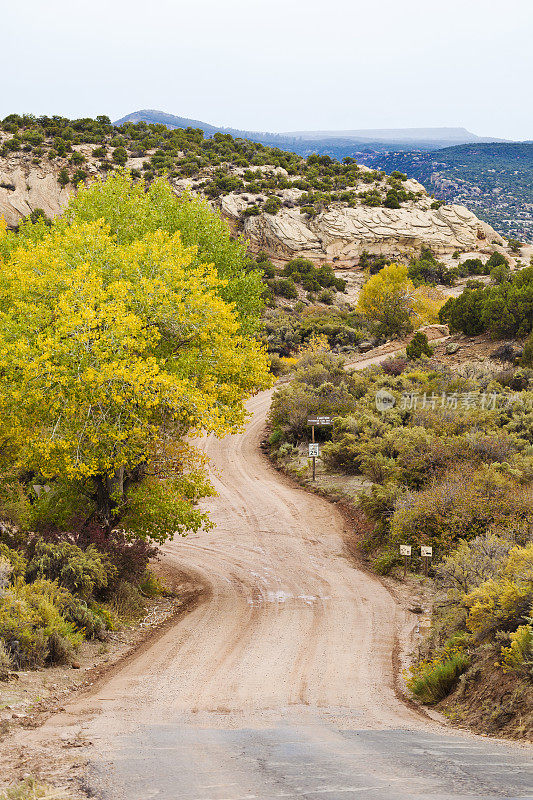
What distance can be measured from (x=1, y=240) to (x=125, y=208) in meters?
8.00

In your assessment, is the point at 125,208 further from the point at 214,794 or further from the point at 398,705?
the point at 214,794

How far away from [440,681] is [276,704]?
225 centimetres

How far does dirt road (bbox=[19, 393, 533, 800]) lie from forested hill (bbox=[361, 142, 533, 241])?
10147 cm

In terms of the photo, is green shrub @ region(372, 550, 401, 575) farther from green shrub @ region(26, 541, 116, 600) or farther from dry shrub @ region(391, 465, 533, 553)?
green shrub @ region(26, 541, 116, 600)

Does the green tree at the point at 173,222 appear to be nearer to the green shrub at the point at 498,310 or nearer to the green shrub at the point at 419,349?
the green shrub at the point at 419,349

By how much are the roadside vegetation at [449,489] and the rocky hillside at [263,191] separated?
106 ft

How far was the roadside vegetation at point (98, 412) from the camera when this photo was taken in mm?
11320

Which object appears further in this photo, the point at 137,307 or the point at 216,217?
the point at 216,217

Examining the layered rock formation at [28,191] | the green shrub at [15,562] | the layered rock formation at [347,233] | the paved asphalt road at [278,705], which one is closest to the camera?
the paved asphalt road at [278,705]

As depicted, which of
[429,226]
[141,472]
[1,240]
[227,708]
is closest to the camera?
[227,708]

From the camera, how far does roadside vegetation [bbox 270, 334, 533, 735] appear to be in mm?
8164

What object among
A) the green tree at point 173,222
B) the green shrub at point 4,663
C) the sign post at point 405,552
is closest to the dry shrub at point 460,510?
the sign post at point 405,552

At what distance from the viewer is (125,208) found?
18.4 meters

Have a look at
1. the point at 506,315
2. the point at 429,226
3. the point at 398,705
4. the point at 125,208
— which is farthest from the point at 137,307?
the point at 429,226
